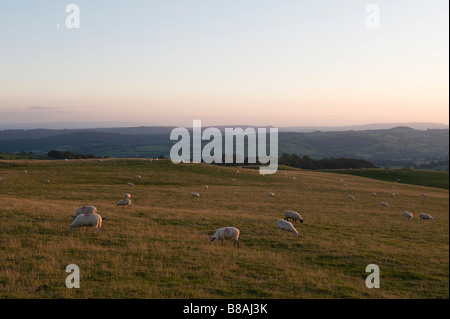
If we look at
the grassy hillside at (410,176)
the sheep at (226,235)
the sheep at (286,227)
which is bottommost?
the grassy hillside at (410,176)

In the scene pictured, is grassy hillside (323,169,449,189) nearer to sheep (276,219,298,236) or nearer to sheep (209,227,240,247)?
sheep (276,219,298,236)

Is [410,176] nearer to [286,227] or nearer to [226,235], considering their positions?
[286,227]

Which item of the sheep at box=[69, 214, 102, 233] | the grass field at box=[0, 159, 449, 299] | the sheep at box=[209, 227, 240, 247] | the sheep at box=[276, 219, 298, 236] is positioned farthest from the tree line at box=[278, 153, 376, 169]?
the sheep at box=[69, 214, 102, 233]

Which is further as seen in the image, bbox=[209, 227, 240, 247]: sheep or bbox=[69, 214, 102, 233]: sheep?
bbox=[69, 214, 102, 233]: sheep

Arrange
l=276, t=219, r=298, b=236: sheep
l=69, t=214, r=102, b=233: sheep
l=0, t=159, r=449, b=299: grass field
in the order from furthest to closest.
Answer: l=276, t=219, r=298, b=236: sheep → l=69, t=214, r=102, b=233: sheep → l=0, t=159, r=449, b=299: grass field

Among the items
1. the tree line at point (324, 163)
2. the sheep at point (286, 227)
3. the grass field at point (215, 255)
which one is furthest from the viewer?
the tree line at point (324, 163)

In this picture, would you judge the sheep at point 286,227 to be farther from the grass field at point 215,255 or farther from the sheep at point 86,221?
the sheep at point 86,221

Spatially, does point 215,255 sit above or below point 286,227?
above

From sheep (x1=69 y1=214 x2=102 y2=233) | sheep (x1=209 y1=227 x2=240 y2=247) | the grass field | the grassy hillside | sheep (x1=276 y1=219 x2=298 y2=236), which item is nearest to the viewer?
the grass field

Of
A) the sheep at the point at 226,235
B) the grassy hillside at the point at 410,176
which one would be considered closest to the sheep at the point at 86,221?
the sheep at the point at 226,235

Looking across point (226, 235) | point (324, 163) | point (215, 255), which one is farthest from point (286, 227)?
point (324, 163)

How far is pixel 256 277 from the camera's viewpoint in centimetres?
1170
